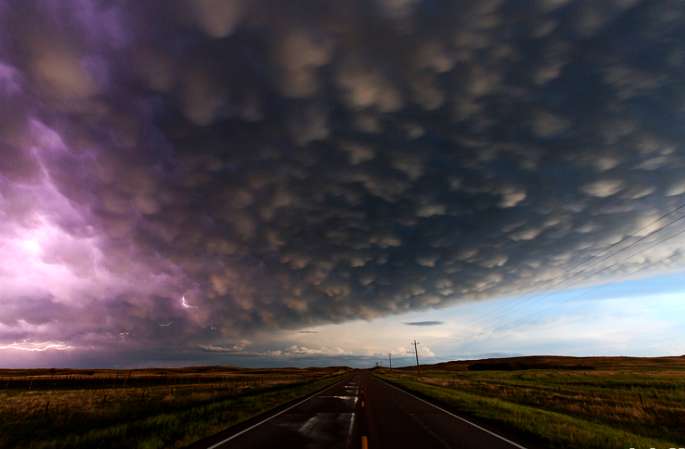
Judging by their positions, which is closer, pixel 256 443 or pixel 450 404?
pixel 256 443

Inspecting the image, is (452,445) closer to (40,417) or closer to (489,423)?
(489,423)

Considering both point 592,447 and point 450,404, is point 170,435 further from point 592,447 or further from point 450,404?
point 450,404

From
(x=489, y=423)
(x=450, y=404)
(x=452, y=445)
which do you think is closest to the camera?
(x=452, y=445)

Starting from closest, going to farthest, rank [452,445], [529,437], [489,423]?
[452,445] < [529,437] < [489,423]

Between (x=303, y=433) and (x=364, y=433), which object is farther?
(x=303, y=433)

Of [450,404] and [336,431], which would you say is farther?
[450,404]

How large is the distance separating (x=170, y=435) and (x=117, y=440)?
1.46 m

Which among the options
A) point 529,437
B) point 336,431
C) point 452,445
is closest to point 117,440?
point 336,431

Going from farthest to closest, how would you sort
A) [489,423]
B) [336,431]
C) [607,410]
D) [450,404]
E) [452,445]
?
[450,404] < [607,410] < [489,423] < [336,431] < [452,445]

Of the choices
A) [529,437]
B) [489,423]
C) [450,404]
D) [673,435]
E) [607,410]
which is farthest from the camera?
[450,404]

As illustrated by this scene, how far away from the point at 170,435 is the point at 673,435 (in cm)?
1633

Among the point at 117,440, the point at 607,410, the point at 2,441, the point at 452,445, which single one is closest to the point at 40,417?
the point at 2,441

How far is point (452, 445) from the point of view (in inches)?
390

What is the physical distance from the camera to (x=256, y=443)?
1009 cm
